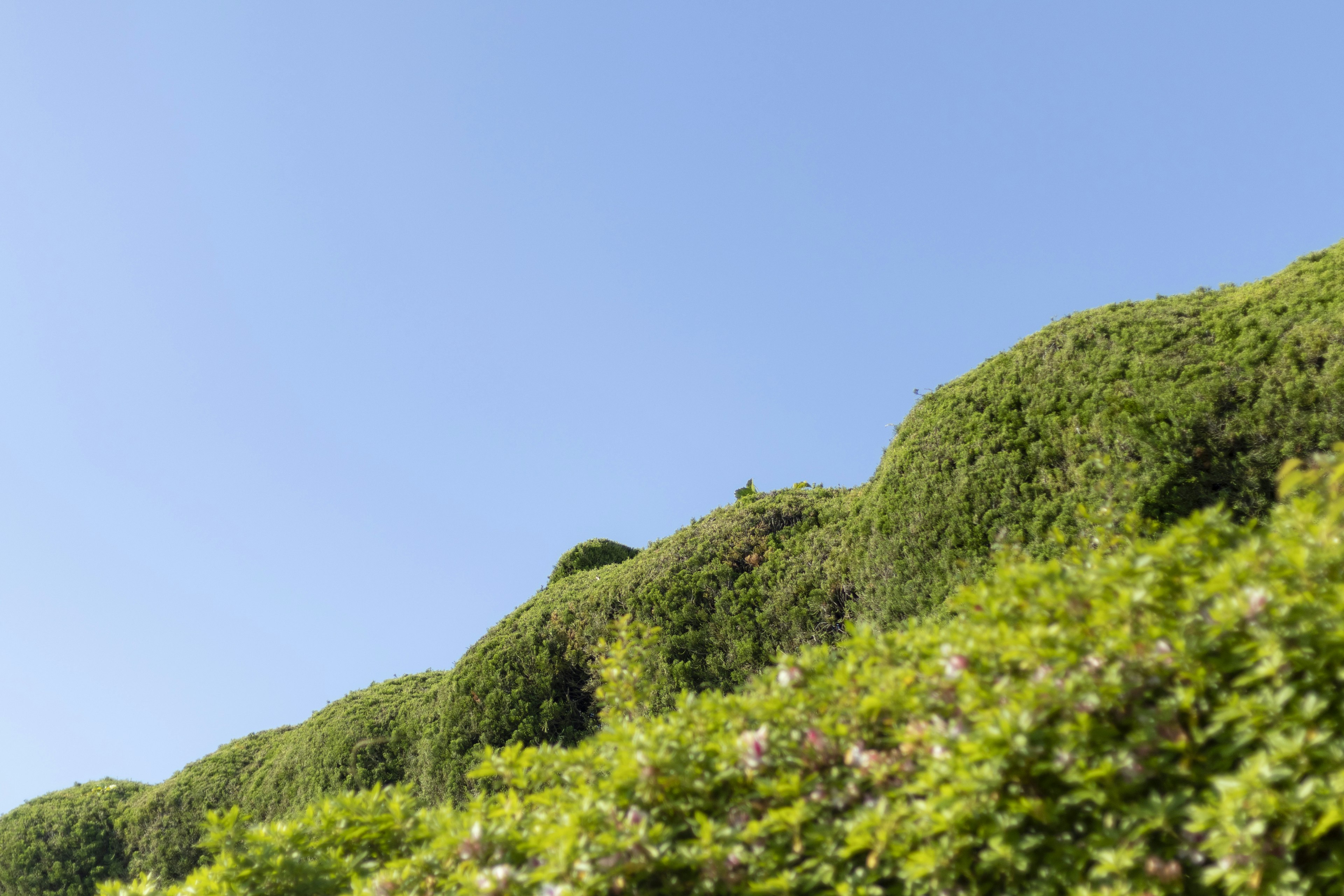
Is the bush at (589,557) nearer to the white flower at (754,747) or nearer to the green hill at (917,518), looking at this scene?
the green hill at (917,518)

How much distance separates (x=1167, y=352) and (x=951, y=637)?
506 centimetres

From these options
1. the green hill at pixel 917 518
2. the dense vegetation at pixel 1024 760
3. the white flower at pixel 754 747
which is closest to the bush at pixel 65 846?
the green hill at pixel 917 518

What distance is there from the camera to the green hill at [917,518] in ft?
21.3

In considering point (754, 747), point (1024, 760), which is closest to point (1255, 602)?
point (1024, 760)

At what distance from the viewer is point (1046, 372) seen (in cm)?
774

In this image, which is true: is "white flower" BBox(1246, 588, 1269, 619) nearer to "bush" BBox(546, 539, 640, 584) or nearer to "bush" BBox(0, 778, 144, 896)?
"bush" BBox(546, 539, 640, 584)

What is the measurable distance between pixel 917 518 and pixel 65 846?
48.8 feet

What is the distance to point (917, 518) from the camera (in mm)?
7953

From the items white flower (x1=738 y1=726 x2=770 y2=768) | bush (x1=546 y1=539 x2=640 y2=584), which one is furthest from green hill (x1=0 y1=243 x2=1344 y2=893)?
white flower (x1=738 y1=726 x2=770 y2=768)

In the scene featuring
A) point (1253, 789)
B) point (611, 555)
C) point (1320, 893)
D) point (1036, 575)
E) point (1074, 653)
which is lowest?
point (1320, 893)

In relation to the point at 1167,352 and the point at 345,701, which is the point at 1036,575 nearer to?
the point at 1167,352

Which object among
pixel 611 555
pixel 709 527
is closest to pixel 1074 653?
pixel 709 527

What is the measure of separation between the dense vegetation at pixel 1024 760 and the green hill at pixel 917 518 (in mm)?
2297

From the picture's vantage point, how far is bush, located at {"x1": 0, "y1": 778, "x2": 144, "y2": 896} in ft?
45.2
